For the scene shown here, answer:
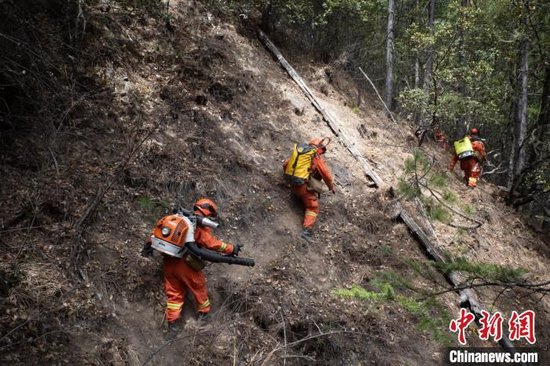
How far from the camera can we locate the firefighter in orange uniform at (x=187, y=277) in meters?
5.77

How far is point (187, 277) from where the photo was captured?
586cm

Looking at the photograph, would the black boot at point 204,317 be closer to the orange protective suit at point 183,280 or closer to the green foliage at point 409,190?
the orange protective suit at point 183,280

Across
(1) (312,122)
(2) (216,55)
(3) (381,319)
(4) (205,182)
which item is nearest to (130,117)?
(4) (205,182)

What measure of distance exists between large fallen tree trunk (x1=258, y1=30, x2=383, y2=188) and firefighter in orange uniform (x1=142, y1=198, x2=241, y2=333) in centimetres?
547

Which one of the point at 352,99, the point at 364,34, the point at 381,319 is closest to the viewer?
the point at 381,319

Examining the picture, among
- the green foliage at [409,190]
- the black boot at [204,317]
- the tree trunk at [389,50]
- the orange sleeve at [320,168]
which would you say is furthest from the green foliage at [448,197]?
the black boot at [204,317]

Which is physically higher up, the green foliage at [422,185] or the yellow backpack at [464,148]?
the yellow backpack at [464,148]

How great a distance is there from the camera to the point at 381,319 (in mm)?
7418

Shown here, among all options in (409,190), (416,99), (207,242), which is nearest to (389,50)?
(416,99)

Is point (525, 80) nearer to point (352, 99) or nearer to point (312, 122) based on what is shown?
point (352, 99)

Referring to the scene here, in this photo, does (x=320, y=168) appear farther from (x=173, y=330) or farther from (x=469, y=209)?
(x=469, y=209)

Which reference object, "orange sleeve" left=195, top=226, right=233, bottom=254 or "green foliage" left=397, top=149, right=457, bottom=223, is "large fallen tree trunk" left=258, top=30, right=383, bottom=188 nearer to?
"green foliage" left=397, top=149, right=457, bottom=223

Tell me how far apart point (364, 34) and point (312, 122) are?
7344 mm

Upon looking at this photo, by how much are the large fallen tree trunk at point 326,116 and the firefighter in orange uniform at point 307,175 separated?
2509 millimetres
